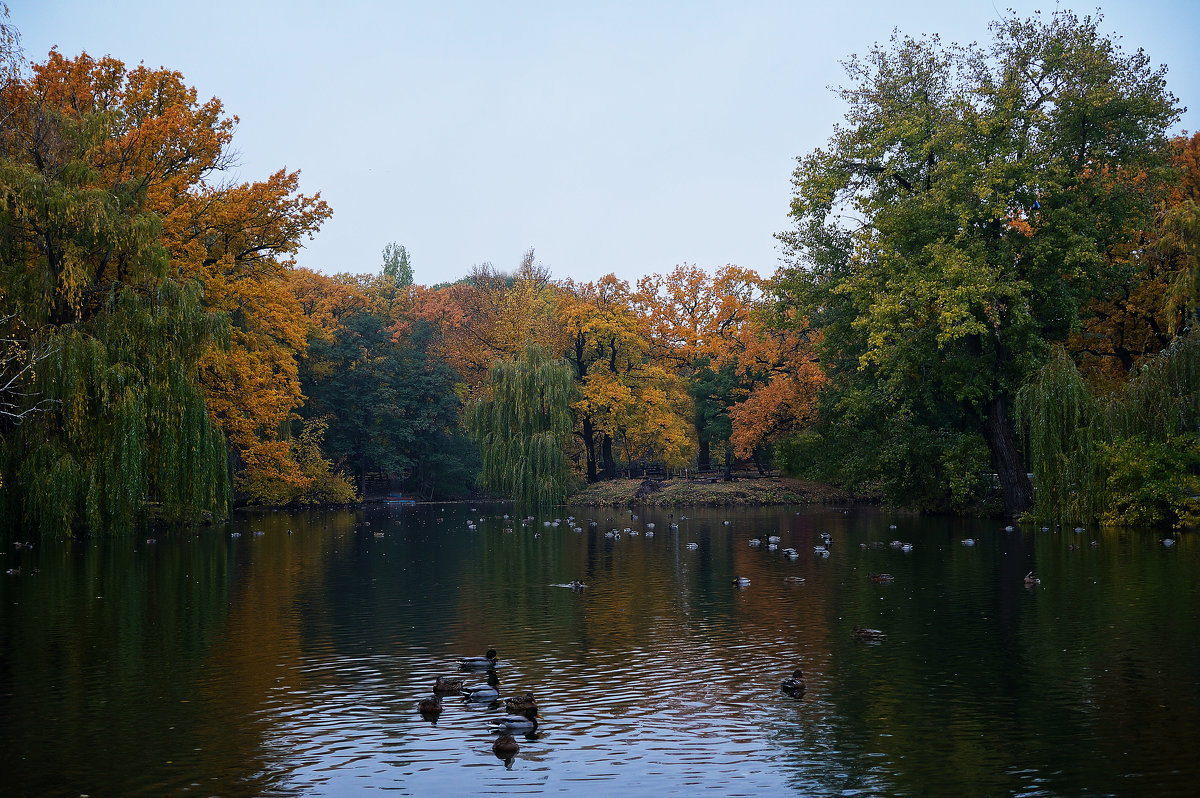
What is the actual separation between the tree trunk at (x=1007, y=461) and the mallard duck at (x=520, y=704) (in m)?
29.8

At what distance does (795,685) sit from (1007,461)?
2867cm

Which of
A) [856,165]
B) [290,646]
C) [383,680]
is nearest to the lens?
[383,680]

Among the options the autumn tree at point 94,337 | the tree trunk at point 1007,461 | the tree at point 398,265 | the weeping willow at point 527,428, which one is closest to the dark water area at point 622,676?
the autumn tree at point 94,337

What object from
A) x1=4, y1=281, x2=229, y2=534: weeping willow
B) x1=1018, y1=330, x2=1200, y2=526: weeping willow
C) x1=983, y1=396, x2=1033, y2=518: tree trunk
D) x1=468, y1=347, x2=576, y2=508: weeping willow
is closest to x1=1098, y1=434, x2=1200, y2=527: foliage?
x1=1018, y1=330, x2=1200, y2=526: weeping willow

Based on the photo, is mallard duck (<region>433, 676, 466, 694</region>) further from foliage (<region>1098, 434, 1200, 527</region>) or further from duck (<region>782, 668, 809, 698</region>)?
foliage (<region>1098, 434, 1200, 527</region>)

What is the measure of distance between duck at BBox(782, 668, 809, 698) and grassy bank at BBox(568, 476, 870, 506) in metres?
42.8

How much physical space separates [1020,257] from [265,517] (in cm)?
3595

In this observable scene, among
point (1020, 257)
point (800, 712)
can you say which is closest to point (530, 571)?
point (800, 712)

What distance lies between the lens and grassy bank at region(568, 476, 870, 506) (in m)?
54.3

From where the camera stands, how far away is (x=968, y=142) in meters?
33.7

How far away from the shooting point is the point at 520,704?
983cm

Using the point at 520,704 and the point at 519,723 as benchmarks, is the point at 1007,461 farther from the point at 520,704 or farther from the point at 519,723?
the point at 519,723

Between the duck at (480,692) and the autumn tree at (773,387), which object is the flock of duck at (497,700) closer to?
the duck at (480,692)

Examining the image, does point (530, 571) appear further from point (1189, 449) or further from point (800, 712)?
point (1189, 449)
